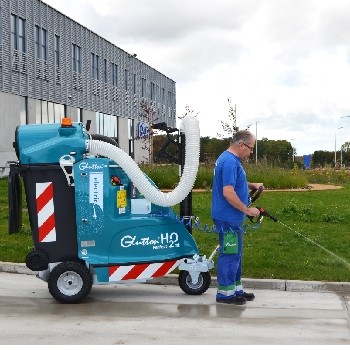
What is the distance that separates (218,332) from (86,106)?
38021 mm

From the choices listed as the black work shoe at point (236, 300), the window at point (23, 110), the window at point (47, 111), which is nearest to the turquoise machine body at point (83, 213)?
the black work shoe at point (236, 300)

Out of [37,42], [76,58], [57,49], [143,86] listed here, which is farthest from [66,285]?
[143,86]

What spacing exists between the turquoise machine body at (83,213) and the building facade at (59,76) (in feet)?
50.0

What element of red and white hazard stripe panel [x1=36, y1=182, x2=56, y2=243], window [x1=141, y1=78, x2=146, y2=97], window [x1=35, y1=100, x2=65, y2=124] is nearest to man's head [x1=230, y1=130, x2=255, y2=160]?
red and white hazard stripe panel [x1=36, y1=182, x2=56, y2=243]

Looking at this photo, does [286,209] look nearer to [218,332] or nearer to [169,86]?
[218,332]

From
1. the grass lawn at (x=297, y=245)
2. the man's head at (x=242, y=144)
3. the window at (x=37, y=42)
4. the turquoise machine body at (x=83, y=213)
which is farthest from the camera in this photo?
the window at (x=37, y=42)

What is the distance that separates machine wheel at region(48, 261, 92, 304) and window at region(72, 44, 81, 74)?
34801 millimetres

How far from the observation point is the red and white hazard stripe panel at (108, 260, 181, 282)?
6.36 metres

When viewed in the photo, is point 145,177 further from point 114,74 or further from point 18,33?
point 114,74

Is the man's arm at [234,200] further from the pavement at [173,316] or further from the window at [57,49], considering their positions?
the window at [57,49]

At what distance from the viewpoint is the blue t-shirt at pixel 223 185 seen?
6268mm

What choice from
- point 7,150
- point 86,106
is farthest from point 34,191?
point 86,106

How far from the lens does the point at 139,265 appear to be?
6387 mm

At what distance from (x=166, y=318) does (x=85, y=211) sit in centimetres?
137
